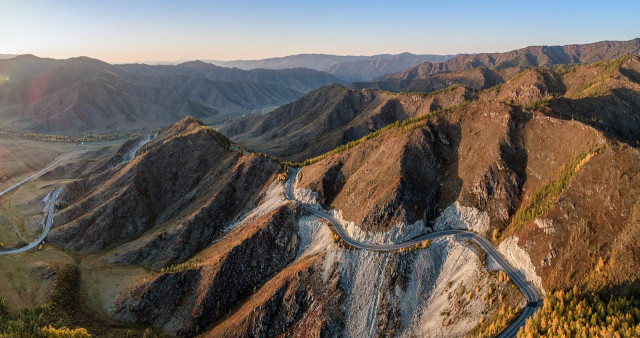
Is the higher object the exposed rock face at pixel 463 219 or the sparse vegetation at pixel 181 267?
Answer: the exposed rock face at pixel 463 219

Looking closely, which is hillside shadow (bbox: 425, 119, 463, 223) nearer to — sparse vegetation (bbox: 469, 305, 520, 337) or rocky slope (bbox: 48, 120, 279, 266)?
sparse vegetation (bbox: 469, 305, 520, 337)

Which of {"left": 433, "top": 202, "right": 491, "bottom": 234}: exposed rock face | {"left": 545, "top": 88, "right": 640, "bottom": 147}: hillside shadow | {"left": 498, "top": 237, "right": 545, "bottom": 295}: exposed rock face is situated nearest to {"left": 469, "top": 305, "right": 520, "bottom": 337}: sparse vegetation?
{"left": 498, "top": 237, "right": 545, "bottom": 295}: exposed rock face

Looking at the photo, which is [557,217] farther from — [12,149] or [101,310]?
[12,149]

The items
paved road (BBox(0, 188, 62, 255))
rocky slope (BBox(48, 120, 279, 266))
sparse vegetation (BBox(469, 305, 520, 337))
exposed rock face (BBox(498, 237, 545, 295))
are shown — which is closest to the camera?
sparse vegetation (BBox(469, 305, 520, 337))

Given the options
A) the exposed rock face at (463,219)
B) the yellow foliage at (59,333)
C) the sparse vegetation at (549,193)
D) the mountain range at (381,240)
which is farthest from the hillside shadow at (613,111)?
the yellow foliage at (59,333)

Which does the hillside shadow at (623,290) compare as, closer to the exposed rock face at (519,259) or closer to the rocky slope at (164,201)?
the exposed rock face at (519,259)
